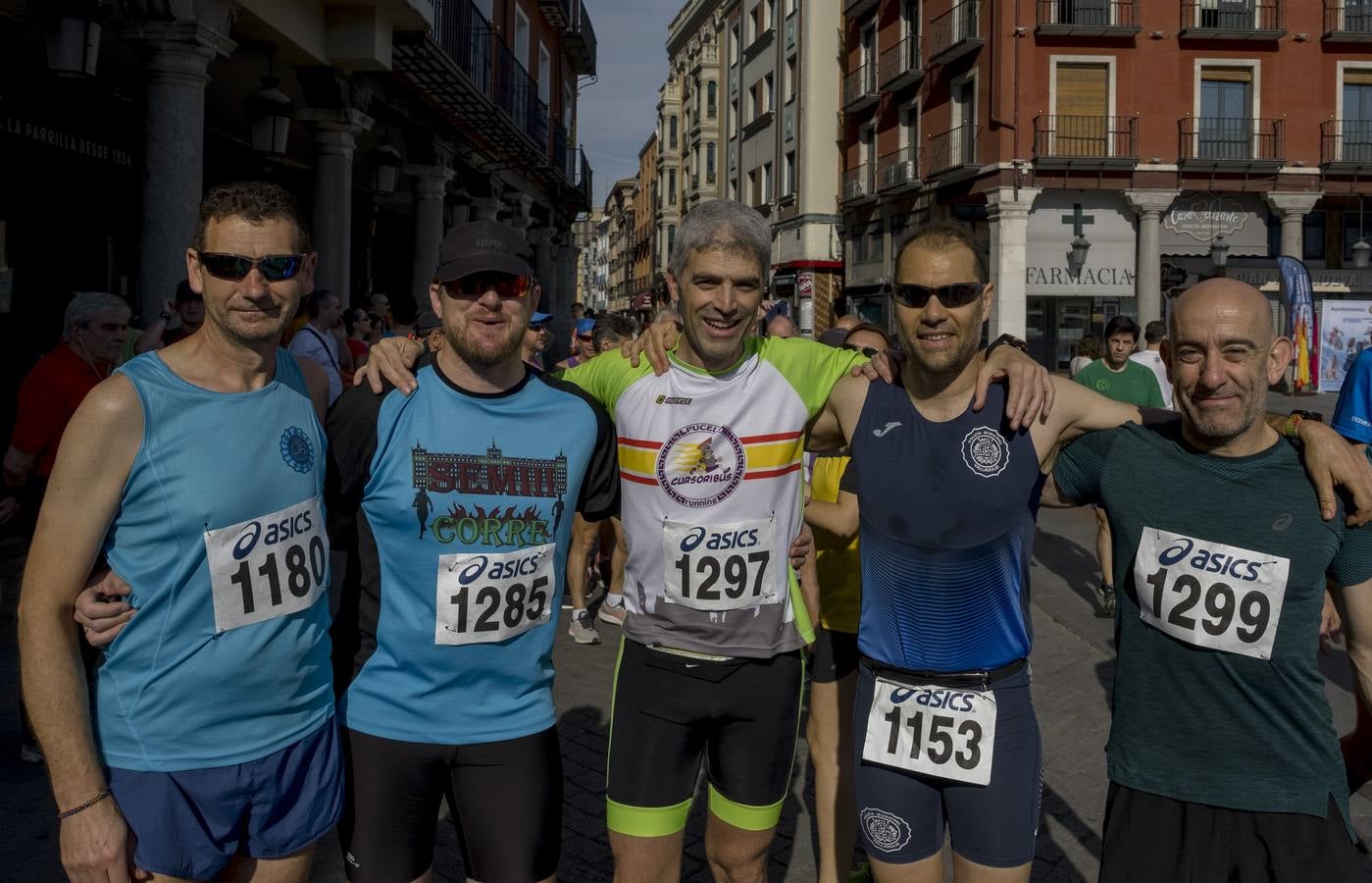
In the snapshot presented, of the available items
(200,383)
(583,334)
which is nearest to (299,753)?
(200,383)

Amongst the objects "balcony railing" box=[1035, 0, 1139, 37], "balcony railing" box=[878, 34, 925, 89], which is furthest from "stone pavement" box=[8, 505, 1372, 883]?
"balcony railing" box=[878, 34, 925, 89]

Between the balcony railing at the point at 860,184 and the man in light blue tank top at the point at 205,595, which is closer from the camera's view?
the man in light blue tank top at the point at 205,595

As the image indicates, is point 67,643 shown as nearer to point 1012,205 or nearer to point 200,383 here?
point 200,383

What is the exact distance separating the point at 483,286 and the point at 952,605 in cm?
150

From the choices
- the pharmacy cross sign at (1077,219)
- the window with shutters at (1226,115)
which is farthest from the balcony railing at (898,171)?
the window with shutters at (1226,115)

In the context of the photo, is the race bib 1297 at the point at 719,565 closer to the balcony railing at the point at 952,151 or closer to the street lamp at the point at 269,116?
the street lamp at the point at 269,116

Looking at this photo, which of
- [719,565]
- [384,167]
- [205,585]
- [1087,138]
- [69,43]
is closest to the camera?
[205,585]

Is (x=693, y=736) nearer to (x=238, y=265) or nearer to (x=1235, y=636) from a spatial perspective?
(x=1235, y=636)

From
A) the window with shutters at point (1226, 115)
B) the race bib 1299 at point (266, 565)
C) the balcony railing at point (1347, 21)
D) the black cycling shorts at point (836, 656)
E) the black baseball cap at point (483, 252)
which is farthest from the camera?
the balcony railing at point (1347, 21)

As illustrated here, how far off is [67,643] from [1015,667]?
7.56ft

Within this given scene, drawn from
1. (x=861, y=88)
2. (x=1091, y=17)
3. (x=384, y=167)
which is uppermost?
(x=861, y=88)

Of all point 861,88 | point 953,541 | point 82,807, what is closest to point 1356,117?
point 861,88

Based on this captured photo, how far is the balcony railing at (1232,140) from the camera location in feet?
94.0

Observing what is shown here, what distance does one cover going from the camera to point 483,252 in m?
2.85
